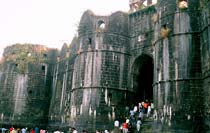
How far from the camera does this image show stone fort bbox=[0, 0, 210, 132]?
14500 millimetres

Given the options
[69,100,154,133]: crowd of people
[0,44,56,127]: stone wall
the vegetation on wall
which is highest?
the vegetation on wall

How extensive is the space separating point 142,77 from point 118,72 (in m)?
2.06

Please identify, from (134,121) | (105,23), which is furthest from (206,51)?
(105,23)

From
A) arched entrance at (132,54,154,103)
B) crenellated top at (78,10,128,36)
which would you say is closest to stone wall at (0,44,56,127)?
crenellated top at (78,10,128,36)

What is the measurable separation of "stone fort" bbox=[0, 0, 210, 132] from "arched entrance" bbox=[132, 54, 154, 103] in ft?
0.20

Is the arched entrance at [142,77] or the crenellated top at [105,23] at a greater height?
the crenellated top at [105,23]

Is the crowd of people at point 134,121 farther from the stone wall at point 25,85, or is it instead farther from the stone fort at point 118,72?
the stone wall at point 25,85

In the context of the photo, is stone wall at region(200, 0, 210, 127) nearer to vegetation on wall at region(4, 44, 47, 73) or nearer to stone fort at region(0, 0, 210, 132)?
stone fort at region(0, 0, 210, 132)

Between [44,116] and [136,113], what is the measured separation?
10.0 meters

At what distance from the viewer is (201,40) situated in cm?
1480

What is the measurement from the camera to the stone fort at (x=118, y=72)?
1450 cm

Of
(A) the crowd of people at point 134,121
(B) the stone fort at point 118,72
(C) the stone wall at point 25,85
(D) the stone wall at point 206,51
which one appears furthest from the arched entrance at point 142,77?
(C) the stone wall at point 25,85

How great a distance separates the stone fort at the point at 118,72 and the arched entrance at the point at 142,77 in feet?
0.20

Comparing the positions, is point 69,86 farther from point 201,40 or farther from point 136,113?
point 201,40
